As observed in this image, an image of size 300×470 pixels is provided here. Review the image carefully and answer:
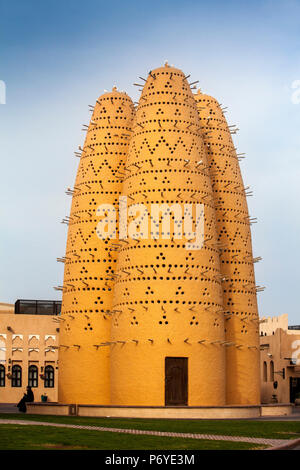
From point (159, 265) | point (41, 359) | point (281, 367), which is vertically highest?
point (159, 265)

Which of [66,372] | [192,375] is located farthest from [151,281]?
[66,372]

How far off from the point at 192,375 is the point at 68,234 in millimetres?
12584

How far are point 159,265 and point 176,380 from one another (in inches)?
211

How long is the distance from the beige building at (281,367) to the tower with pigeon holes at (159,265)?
12116 millimetres

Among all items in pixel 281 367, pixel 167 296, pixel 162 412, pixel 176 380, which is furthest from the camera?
pixel 281 367

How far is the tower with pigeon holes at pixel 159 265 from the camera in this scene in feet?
108

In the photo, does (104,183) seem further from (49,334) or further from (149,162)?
(49,334)

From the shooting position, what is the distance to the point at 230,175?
41219 mm

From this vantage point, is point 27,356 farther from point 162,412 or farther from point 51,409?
point 162,412

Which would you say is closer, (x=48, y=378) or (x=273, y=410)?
(x=273, y=410)

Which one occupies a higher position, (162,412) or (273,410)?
(162,412)

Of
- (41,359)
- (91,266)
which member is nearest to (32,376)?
(41,359)

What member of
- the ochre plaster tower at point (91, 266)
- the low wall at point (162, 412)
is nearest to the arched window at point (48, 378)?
the ochre plaster tower at point (91, 266)

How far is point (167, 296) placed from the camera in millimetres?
33000
